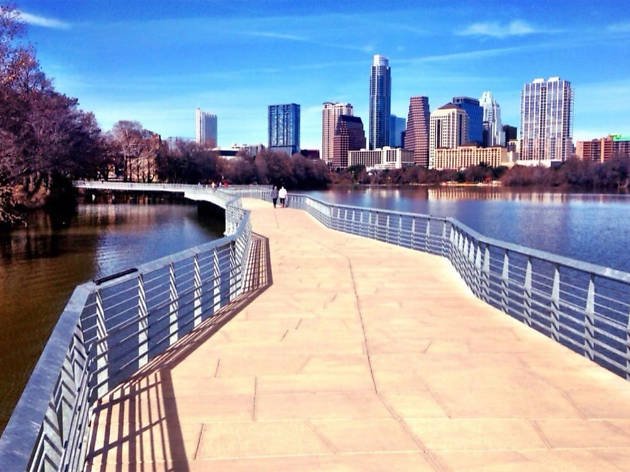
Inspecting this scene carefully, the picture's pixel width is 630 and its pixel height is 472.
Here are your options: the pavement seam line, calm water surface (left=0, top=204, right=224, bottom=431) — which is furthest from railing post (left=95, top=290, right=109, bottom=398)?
calm water surface (left=0, top=204, right=224, bottom=431)

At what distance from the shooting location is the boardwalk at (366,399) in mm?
4781

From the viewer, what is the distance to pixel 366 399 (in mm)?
6047

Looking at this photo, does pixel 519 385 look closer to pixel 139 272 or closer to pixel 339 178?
pixel 139 272

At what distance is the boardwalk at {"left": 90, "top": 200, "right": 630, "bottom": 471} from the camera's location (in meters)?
4.78

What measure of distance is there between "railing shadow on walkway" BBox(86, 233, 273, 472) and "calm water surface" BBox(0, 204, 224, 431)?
496 centimetres

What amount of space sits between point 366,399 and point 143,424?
2.02 meters

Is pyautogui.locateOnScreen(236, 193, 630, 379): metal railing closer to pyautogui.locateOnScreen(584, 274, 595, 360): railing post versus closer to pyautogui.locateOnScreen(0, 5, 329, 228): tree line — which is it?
pyautogui.locateOnScreen(584, 274, 595, 360): railing post

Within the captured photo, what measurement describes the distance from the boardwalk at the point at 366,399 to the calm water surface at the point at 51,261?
5.29 metres

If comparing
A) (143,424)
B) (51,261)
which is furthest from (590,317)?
(51,261)

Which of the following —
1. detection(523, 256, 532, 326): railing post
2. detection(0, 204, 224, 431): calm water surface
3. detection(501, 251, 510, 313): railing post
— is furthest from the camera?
detection(0, 204, 224, 431): calm water surface

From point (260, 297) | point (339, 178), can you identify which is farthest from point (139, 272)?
point (339, 178)

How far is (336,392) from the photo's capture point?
6273 mm

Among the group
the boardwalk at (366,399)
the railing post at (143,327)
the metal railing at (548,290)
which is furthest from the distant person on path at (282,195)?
the railing post at (143,327)

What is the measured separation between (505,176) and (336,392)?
161782mm
